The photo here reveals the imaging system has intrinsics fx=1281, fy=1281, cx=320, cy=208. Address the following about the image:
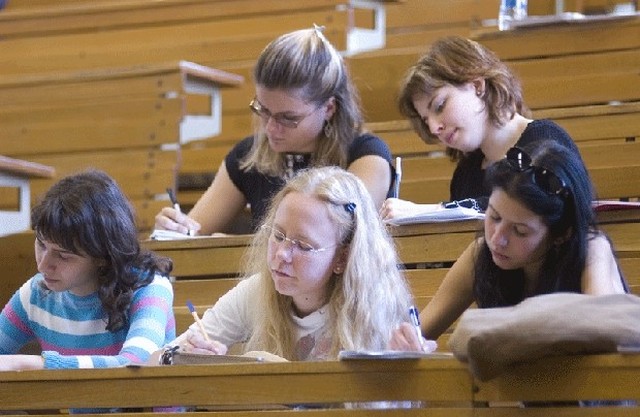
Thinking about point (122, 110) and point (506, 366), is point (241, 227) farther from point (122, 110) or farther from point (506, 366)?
point (506, 366)

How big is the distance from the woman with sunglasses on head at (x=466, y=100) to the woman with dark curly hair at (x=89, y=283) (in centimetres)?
54

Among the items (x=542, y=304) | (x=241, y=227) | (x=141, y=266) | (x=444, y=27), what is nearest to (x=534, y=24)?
(x=444, y=27)

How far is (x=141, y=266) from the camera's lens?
2.25m

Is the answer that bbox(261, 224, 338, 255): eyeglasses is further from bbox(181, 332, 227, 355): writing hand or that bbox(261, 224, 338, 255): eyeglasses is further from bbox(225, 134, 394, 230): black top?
bbox(225, 134, 394, 230): black top

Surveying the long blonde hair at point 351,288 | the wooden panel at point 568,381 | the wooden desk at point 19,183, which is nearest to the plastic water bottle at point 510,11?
the wooden desk at point 19,183

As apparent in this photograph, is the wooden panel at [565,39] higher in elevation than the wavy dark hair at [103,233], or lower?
higher

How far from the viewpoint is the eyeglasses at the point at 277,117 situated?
2611 mm

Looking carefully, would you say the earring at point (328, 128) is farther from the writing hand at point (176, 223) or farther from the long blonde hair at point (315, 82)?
the writing hand at point (176, 223)

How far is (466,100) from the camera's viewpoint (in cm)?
257

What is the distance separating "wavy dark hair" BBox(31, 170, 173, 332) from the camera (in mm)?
2160

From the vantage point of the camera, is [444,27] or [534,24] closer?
[534,24]

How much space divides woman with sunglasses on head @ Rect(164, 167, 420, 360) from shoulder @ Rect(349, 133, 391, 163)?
56 cm

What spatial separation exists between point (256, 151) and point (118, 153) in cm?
118

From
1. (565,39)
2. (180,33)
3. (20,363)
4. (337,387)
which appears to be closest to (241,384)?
(337,387)
